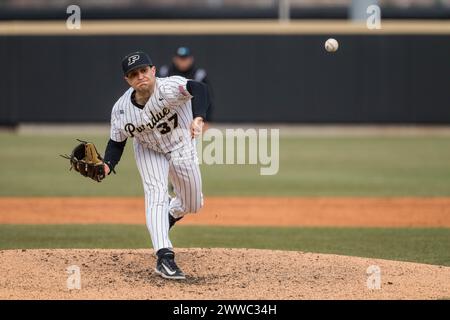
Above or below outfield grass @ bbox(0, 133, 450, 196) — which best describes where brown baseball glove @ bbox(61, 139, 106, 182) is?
below

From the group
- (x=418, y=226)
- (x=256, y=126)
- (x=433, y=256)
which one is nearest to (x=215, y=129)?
(x=256, y=126)

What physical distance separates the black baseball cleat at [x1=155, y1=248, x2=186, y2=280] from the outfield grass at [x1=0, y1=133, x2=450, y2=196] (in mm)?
6591

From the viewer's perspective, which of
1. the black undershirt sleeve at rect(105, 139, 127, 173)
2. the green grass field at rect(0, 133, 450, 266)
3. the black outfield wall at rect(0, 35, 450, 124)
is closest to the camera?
the black undershirt sleeve at rect(105, 139, 127, 173)

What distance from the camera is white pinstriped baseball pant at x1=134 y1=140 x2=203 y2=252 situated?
6.75m

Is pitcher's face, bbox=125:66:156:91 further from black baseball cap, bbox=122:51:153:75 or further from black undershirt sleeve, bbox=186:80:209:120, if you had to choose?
black undershirt sleeve, bbox=186:80:209:120

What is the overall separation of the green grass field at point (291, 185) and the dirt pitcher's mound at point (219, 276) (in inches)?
43.3

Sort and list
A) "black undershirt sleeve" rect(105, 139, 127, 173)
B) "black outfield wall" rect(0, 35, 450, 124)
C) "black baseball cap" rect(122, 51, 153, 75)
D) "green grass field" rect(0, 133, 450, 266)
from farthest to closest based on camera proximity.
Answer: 1. "black outfield wall" rect(0, 35, 450, 124)
2. "green grass field" rect(0, 133, 450, 266)
3. "black undershirt sleeve" rect(105, 139, 127, 173)
4. "black baseball cap" rect(122, 51, 153, 75)

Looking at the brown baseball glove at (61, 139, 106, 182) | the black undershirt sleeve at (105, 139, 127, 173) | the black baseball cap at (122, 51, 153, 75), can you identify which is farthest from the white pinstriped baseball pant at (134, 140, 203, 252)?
the black baseball cap at (122, 51, 153, 75)

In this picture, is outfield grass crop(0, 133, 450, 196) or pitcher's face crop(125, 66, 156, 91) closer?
pitcher's face crop(125, 66, 156, 91)

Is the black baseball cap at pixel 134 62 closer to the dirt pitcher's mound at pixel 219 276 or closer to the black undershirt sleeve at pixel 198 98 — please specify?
the black undershirt sleeve at pixel 198 98

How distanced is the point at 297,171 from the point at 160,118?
30.7 ft

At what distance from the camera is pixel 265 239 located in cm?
959

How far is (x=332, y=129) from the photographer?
2398 centimetres

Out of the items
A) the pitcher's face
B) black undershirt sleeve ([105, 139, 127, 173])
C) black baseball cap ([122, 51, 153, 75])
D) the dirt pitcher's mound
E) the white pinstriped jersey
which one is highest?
black baseball cap ([122, 51, 153, 75])
